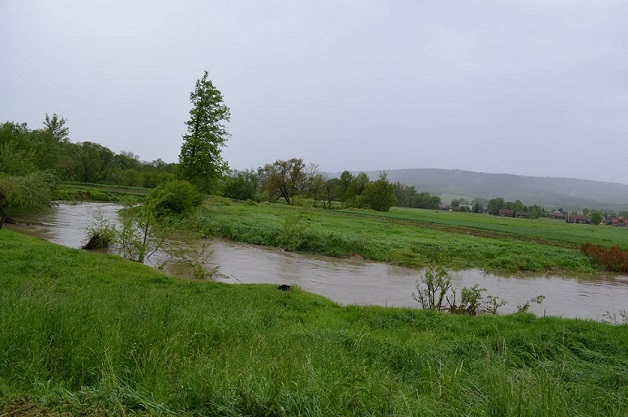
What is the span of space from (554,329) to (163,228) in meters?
15.0

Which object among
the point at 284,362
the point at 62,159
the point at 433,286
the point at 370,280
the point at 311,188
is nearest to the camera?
→ the point at 284,362

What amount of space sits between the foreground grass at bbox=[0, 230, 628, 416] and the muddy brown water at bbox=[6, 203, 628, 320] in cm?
535

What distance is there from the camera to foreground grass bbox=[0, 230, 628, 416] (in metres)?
3.39

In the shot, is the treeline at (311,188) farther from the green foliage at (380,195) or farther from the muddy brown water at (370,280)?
the muddy brown water at (370,280)

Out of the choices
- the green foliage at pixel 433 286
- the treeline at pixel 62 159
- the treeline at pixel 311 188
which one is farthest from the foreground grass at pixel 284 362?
the treeline at pixel 311 188

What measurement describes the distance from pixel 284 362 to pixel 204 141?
3562cm

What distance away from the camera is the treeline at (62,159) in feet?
103

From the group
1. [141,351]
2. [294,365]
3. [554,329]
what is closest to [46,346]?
[141,351]

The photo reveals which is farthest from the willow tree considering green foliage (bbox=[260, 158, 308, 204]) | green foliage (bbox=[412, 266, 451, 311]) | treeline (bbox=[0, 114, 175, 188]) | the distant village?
the distant village

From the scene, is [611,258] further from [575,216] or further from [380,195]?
[575,216]

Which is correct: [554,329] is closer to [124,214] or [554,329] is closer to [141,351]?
[141,351]

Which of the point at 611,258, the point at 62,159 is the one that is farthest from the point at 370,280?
the point at 62,159

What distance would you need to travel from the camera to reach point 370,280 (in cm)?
1908

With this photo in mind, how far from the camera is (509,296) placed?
18312 mm
